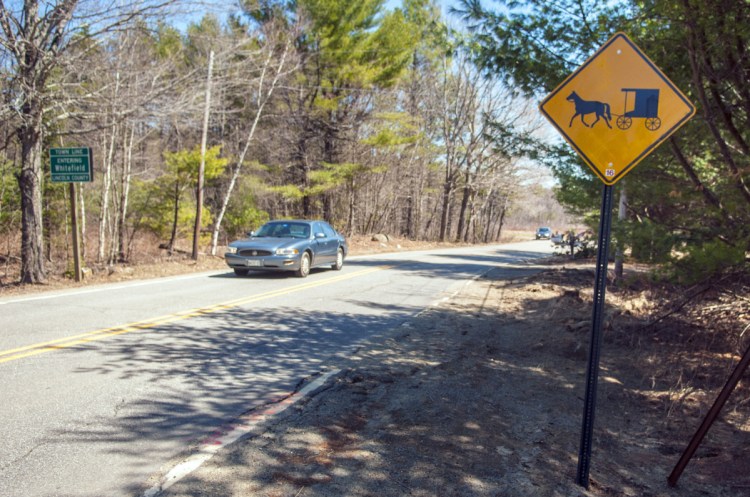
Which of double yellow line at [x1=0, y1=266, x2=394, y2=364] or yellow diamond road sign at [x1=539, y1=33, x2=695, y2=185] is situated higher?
yellow diamond road sign at [x1=539, y1=33, x2=695, y2=185]

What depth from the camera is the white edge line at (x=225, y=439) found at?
3.28 metres

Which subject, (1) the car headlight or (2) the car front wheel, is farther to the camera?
(2) the car front wheel

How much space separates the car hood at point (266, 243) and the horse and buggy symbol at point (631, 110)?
35.6 ft

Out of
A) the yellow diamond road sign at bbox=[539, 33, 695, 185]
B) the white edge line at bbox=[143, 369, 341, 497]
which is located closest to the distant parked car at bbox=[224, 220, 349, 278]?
the white edge line at bbox=[143, 369, 341, 497]

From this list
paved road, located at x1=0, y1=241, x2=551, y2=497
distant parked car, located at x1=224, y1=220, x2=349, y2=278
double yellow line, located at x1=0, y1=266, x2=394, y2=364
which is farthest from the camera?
distant parked car, located at x1=224, y1=220, x2=349, y2=278

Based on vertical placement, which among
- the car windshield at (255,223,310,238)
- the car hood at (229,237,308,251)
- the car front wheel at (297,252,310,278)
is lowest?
the car front wheel at (297,252,310,278)

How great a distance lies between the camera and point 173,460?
358cm

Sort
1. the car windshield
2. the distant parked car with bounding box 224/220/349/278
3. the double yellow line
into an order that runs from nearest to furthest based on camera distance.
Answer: the double yellow line → the distant parked car with bounding box 224/220/349/278 → the car windshield

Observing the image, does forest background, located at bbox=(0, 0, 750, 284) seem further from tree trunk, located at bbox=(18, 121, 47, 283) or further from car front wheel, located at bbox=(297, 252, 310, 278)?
car front wheel, located at bbox=(297, 252, 310, 278)

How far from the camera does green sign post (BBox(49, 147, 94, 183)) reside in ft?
41.6

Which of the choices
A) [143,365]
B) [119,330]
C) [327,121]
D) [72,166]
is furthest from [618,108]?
[327,121]

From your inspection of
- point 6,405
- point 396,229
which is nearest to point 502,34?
point 6,405

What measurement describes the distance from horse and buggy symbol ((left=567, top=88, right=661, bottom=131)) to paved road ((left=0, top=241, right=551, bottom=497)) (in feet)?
11.4

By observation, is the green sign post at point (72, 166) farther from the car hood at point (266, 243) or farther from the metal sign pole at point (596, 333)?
the metal sign pole at point (596, 333)
